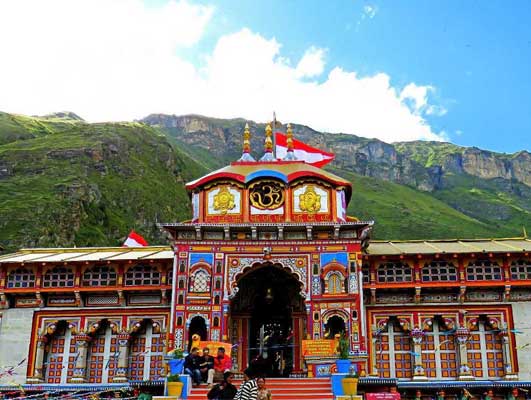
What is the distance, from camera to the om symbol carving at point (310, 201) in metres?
27.0

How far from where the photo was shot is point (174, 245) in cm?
2681

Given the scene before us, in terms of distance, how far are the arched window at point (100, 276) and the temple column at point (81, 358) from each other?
2489 millimetres

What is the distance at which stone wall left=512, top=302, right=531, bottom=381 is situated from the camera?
26.5 metres

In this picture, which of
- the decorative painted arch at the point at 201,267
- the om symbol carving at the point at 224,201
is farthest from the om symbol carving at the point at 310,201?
the decorative painted arch at the point at 201,267

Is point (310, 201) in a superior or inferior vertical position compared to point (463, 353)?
superior

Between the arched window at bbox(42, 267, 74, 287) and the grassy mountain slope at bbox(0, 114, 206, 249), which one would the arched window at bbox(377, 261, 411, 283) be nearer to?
the arched window at bbox(42, 267, 74, 287)

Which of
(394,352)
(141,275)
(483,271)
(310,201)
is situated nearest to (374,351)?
(394,352)

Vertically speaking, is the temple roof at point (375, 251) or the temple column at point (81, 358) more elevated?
the temple roof at point (375, 251)

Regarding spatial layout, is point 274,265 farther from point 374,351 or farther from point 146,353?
point 146,353

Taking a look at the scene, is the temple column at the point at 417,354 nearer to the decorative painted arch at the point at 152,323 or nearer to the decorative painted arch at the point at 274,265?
the decorative painted arch at the point at 274,265

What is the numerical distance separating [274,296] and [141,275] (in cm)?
652

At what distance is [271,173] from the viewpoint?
88.9ft

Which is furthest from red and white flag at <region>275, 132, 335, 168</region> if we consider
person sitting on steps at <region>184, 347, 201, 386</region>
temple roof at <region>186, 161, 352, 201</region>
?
person sitting on steps at <region>184, 347, 201, 386</region>

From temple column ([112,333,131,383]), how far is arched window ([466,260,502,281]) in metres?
16.3
